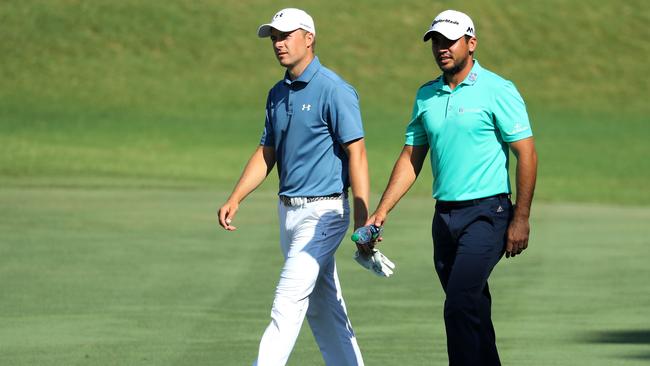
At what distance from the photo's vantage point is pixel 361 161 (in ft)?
27.6

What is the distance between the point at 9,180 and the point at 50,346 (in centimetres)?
1650

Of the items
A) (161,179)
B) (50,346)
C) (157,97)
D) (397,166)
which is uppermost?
(397,166)

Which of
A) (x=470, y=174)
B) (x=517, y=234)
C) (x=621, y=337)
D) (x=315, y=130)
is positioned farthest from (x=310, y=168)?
(x=621, y=337)

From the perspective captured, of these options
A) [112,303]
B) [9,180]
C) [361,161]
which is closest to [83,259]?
[112,303]

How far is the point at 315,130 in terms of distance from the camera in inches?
332

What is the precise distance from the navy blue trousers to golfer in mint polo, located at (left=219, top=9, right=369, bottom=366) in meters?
0.51

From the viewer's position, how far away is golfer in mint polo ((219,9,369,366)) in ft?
27.4

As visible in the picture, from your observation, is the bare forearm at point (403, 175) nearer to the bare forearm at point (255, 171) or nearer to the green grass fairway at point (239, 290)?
the bare forearm at point (255, 171)

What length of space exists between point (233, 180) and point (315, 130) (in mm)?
20186

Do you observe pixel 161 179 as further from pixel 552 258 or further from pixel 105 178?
pixel 552 258

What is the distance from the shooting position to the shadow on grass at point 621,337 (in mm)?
10895

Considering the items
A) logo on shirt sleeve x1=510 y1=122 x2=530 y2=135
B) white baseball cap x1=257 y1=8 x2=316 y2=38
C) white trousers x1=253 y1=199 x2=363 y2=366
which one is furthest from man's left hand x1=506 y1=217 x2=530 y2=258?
white baseball cap x1=257 y1=8 x2=316 y2=38

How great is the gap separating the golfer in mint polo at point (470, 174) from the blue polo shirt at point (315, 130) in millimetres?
459

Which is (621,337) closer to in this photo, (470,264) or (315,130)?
→ (470,264)
